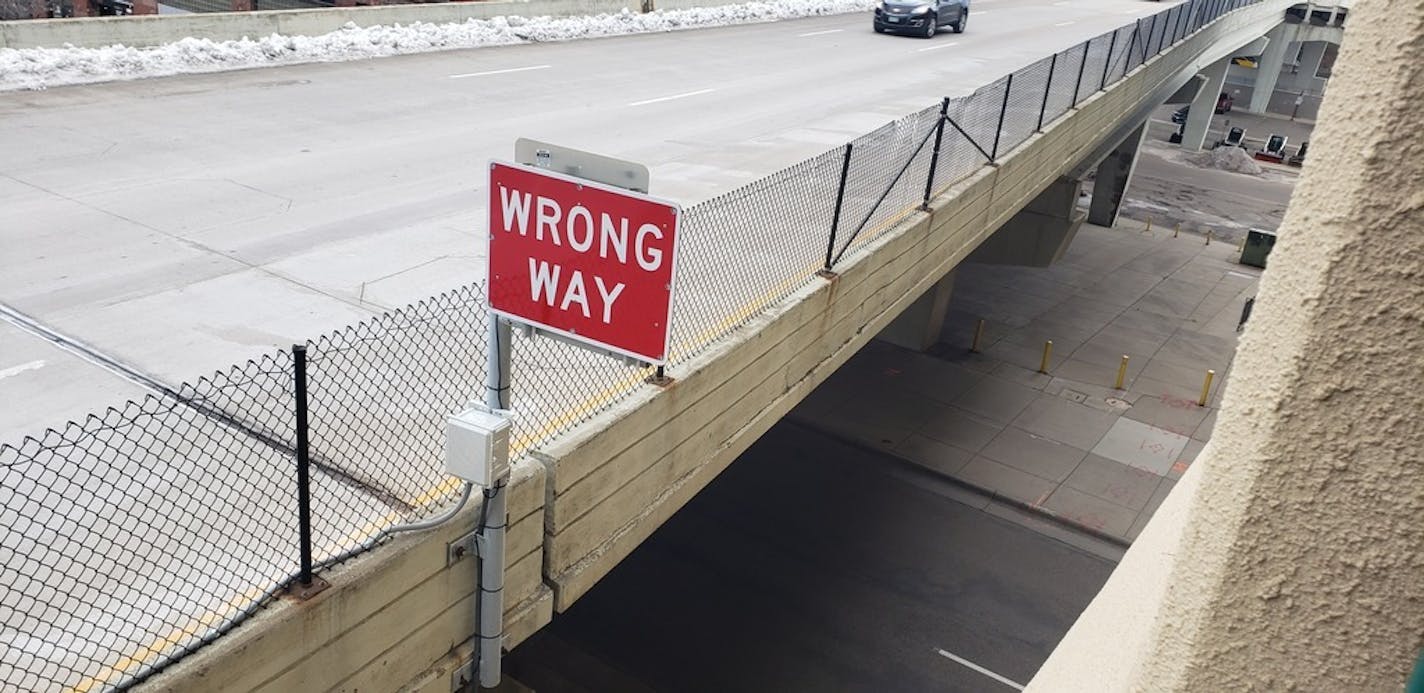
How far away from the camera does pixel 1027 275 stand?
29.8m

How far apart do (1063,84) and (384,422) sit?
13887mm

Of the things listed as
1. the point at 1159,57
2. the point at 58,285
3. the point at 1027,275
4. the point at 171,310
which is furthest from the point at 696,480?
the point at 1027,275

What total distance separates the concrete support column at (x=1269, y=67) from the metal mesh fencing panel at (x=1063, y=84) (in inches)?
1890

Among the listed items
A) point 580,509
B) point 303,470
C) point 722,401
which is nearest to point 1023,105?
point 722,401

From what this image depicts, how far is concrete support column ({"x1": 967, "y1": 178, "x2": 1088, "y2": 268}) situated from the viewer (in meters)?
26.0

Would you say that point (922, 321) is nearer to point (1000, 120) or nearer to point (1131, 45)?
point (1131, 45)

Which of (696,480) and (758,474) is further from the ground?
(696,480)

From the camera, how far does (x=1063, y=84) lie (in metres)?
16.8

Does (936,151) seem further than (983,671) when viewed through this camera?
No

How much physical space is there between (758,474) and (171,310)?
1047 cm

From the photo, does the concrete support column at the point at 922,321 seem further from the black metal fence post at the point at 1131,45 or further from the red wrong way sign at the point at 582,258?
the red wrong way sign at the point at 582,258

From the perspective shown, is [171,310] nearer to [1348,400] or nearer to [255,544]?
[255,544]

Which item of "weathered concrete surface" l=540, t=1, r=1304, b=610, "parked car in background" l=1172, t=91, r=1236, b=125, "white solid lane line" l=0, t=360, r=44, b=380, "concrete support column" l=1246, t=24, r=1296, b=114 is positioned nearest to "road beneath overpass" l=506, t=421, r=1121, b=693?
"weathered concrete surface" l=540, t=1, r=1304, b=610

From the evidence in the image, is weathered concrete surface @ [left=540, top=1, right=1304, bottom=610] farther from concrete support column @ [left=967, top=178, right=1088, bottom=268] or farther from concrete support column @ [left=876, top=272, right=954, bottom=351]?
concrete support column @ [left=967, top=178, right=1088, bottom=268]
